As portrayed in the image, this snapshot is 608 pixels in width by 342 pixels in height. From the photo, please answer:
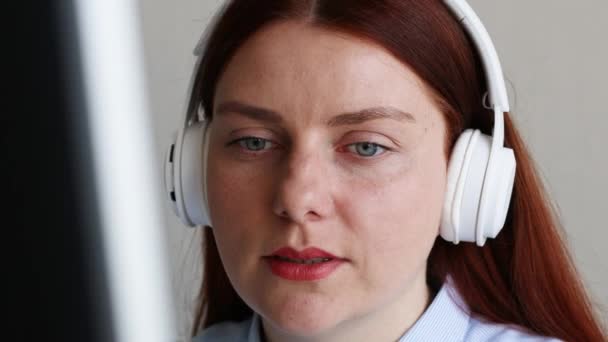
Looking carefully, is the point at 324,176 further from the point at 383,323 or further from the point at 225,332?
the point at 225,332

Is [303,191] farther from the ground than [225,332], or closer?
farther from the ground

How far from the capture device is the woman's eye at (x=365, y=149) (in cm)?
117

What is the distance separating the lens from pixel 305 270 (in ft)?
3.75

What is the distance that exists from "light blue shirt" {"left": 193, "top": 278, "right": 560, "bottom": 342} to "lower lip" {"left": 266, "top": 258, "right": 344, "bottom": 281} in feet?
0.75

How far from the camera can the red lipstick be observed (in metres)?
1.14

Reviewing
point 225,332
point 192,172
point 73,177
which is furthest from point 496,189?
point 73,177

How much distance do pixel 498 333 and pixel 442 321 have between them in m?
0.10

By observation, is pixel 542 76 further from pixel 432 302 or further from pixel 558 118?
pixel 432 302

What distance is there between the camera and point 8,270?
1.06 ft

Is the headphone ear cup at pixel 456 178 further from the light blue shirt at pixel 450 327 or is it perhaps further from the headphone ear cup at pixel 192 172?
the headphone ear cup at pixel 192 172

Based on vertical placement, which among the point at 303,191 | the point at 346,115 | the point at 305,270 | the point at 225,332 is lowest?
the point at 225,332

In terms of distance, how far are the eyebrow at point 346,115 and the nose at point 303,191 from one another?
58mm

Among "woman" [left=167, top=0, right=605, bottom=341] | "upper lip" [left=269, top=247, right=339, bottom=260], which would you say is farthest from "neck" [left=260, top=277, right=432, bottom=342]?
"upper lip" [left=269, top=247, right=339, bottom=260]

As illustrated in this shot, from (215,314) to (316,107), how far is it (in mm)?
625
